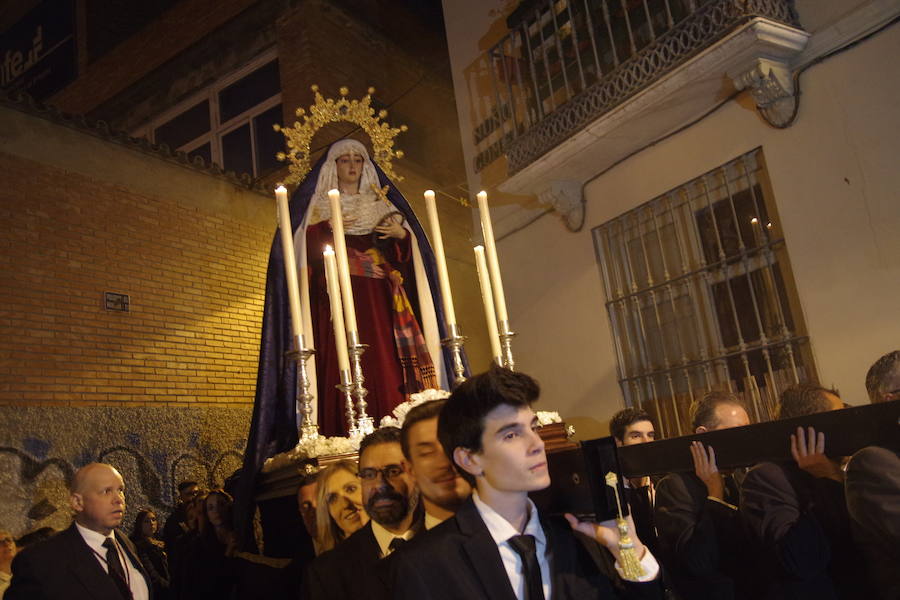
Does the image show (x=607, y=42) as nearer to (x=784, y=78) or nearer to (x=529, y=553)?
(x=784, y=78)

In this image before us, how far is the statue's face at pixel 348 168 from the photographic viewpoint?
5047 millimetres

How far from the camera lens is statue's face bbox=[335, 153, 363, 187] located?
16.6ft


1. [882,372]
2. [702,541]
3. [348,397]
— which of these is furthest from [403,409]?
[882,372]

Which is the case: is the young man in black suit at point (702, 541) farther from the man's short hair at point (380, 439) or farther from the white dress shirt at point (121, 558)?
the white dress shirt at point (121, 558)

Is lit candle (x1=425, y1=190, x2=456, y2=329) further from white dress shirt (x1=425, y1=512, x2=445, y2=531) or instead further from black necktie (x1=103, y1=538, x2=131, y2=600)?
black necktie (x1=103, y1=538, x2=131, y2=600)

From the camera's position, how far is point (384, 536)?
109 inches

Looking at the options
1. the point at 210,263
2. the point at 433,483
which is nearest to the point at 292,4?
the point at 210,263

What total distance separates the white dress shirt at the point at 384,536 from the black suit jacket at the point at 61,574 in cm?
190

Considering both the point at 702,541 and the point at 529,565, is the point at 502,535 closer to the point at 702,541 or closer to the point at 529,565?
the point at 529,565

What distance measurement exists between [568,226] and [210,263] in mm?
3842

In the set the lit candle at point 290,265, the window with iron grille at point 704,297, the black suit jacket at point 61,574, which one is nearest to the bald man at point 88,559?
the black suit jacket at point 61,574

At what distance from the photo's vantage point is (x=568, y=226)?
6.82 meters

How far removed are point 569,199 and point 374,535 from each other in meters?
4.41

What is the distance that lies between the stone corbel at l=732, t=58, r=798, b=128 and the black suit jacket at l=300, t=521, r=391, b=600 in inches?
152
